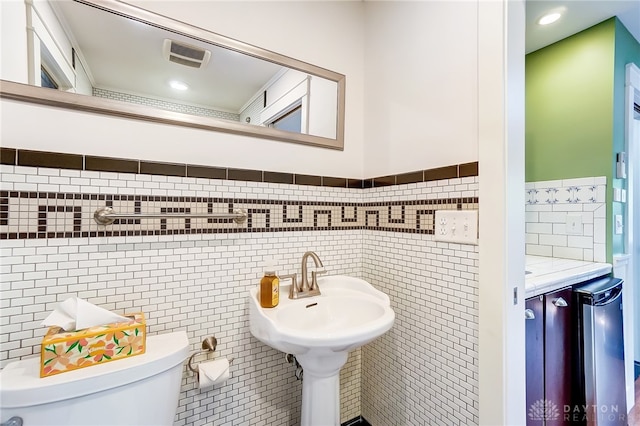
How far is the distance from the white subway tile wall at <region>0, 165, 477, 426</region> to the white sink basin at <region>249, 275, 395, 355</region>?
0.44ft

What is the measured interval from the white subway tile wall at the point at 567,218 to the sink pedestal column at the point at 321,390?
1777 millimetres

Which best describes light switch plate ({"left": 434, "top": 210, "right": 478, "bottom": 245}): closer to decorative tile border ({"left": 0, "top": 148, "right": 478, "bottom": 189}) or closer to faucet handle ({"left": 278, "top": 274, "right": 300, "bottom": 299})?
decorative tile border ({"left": 0, "top": 148, "right": 478, "bottom": 189})

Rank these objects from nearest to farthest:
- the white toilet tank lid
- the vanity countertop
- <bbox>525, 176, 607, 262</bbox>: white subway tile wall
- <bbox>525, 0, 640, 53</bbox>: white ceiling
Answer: the white toilet tank lid → the vanity countertop → <bbox>525, 0, 640, 53</bbox>: white ceiling → <bbox>525, 176, 607, 262</bbox>: white subway tile wall

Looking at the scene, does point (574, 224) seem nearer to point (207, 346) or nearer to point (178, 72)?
point (207, 346)

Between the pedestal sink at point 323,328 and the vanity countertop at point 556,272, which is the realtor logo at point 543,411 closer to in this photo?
the vanity countertop at point 556,272

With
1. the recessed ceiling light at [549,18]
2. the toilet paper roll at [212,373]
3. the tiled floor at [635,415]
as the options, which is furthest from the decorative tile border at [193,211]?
Result: the tiled floor at [635,415]

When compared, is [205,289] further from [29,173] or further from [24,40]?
[24,40]

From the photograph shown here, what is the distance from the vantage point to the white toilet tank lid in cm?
66

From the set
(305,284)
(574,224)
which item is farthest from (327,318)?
(574,224)

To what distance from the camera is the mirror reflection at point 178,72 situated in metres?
0.91

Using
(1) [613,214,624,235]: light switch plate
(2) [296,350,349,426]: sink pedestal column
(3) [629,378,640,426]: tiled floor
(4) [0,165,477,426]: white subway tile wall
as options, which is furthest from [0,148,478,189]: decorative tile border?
(3) [629,378,640,426]: tiled floor

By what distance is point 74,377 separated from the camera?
705 mm

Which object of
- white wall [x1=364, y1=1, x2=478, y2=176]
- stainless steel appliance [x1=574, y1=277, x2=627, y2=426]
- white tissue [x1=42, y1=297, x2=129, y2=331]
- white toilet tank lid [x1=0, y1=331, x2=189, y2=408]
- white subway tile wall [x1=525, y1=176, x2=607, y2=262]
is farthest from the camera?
white subway tile wall [x1=525, y1=176, x2=607, y2=262]

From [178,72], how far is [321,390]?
1414mm
